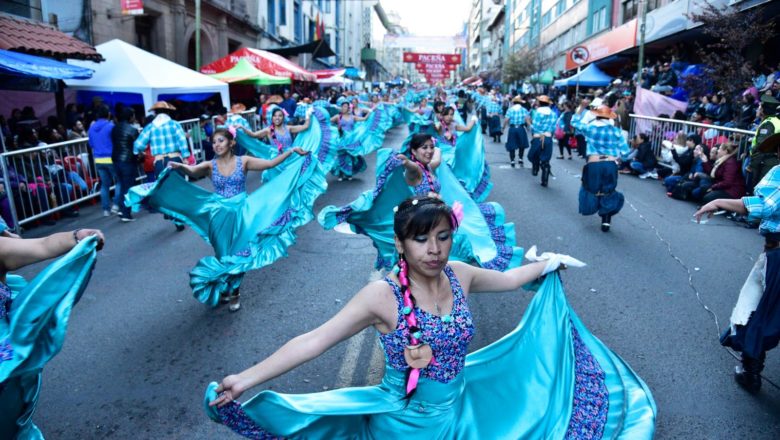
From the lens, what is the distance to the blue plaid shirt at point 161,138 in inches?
364

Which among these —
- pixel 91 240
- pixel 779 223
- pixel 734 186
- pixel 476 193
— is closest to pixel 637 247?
pixel 476 193

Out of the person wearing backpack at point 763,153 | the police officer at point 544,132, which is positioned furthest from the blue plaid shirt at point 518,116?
the person wearing backpack at point 763,153

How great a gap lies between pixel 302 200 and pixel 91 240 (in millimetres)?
4095

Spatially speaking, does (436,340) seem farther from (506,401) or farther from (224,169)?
(224,169)

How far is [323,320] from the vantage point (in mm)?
5367

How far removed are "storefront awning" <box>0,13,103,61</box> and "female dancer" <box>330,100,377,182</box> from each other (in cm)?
518

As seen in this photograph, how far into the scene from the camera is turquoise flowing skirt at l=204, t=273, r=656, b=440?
2.44 metres

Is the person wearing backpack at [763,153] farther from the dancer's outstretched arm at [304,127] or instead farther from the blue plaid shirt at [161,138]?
the blue plaid shirt at [161,138]

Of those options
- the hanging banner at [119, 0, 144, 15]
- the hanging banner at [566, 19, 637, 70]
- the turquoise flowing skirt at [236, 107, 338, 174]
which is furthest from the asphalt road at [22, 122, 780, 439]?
the hanging banner at [566, 19, 637, 70]

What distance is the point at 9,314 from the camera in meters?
2.69

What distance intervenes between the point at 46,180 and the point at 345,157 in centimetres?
586

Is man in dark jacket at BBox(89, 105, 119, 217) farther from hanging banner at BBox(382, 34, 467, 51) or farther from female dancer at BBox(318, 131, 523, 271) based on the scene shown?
hanging banner at BBox(382, 34, 467, 51)

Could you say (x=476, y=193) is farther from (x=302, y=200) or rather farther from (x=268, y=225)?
(x=268, y=225)

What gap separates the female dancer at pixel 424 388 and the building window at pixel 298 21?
151ft
